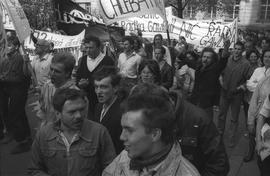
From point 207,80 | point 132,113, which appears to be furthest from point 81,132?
point 207,80

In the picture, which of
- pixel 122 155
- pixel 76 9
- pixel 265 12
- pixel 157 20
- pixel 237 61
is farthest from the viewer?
pixel 265 12

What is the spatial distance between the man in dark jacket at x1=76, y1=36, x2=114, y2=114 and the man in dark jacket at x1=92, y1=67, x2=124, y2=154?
5.78 ft

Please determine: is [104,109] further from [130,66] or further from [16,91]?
[16,91]

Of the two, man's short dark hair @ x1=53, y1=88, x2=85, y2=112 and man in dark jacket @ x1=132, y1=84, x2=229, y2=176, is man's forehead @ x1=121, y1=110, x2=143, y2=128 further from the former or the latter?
man's short dark hair @ x1=53, y1=88, x2=85, y2=112

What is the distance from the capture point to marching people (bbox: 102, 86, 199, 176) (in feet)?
5.58

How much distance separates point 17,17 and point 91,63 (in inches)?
45.7

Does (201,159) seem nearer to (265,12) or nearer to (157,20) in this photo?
(157,20)

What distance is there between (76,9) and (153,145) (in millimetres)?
8448

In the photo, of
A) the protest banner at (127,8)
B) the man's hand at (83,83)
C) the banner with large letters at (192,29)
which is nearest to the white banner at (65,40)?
the protest banner at (127,8)

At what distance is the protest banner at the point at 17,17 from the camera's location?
527 cm

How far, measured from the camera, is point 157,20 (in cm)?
1320

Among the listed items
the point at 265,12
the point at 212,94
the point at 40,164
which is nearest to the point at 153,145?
the point at 40,164

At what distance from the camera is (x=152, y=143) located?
1719mm

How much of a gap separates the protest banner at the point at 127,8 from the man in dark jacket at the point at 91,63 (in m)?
2.08
